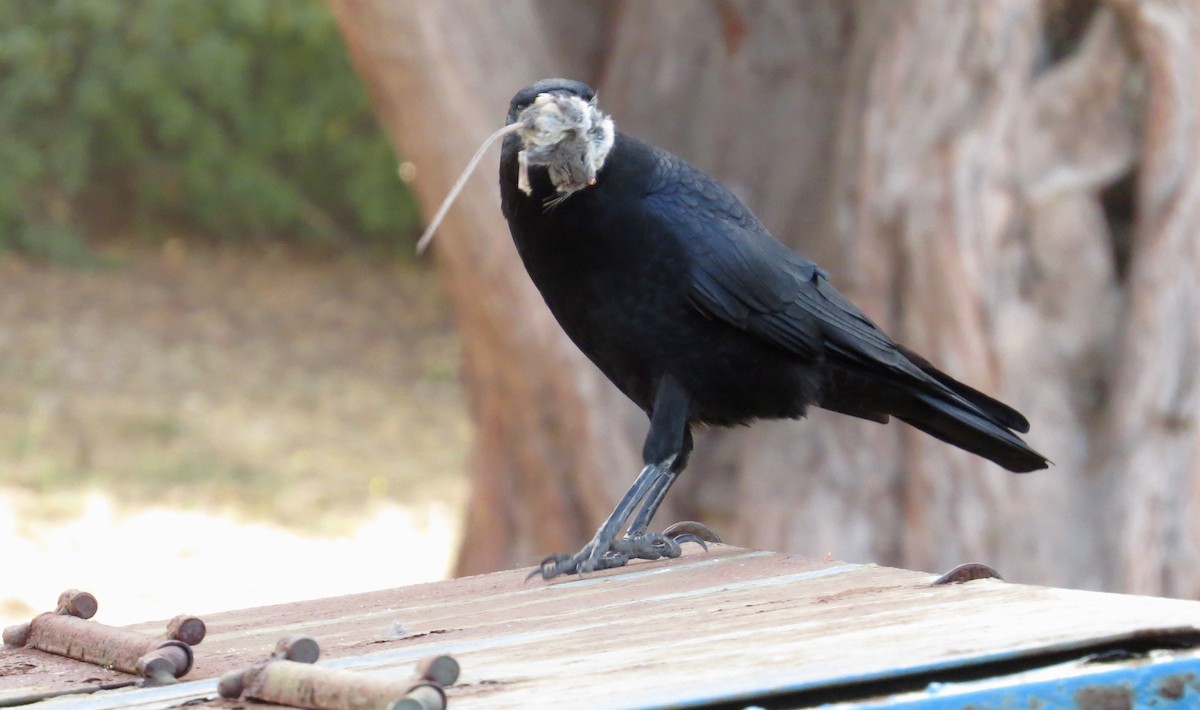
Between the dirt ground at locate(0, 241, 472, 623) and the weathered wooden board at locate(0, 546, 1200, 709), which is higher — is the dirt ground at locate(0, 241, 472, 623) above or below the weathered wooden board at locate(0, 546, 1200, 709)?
above

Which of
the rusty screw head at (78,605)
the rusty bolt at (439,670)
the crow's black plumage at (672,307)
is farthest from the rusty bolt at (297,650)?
the crow's black plumage at (672,307)

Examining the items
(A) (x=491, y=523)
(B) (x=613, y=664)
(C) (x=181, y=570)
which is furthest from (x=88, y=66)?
(B) (x=613, y=664)

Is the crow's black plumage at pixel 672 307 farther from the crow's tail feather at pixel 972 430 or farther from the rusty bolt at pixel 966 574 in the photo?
the rusty bolt at pixel 966 574

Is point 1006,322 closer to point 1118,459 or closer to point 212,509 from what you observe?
point 1118,459

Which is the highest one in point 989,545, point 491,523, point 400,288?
point 400,288

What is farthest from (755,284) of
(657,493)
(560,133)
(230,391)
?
(230,391)

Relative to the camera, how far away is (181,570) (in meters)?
8.24

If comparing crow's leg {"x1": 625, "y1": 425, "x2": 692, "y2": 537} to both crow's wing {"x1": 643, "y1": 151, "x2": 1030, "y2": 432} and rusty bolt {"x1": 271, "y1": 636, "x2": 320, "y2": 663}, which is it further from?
rusty bolt {"x1": 271, "y1": 636, "x2": 320, "y2": 663}

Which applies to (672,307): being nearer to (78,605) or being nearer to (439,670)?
(78,605)

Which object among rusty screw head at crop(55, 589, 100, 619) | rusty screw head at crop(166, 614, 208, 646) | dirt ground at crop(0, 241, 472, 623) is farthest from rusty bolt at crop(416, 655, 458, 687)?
dirt ground at crop(0, 241, 472, 623)

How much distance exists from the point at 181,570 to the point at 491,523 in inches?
83.2

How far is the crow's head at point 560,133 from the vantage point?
2988 millimetres

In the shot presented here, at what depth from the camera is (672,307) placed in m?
3.32

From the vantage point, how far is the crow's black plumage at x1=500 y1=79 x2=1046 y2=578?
3.18 metres
